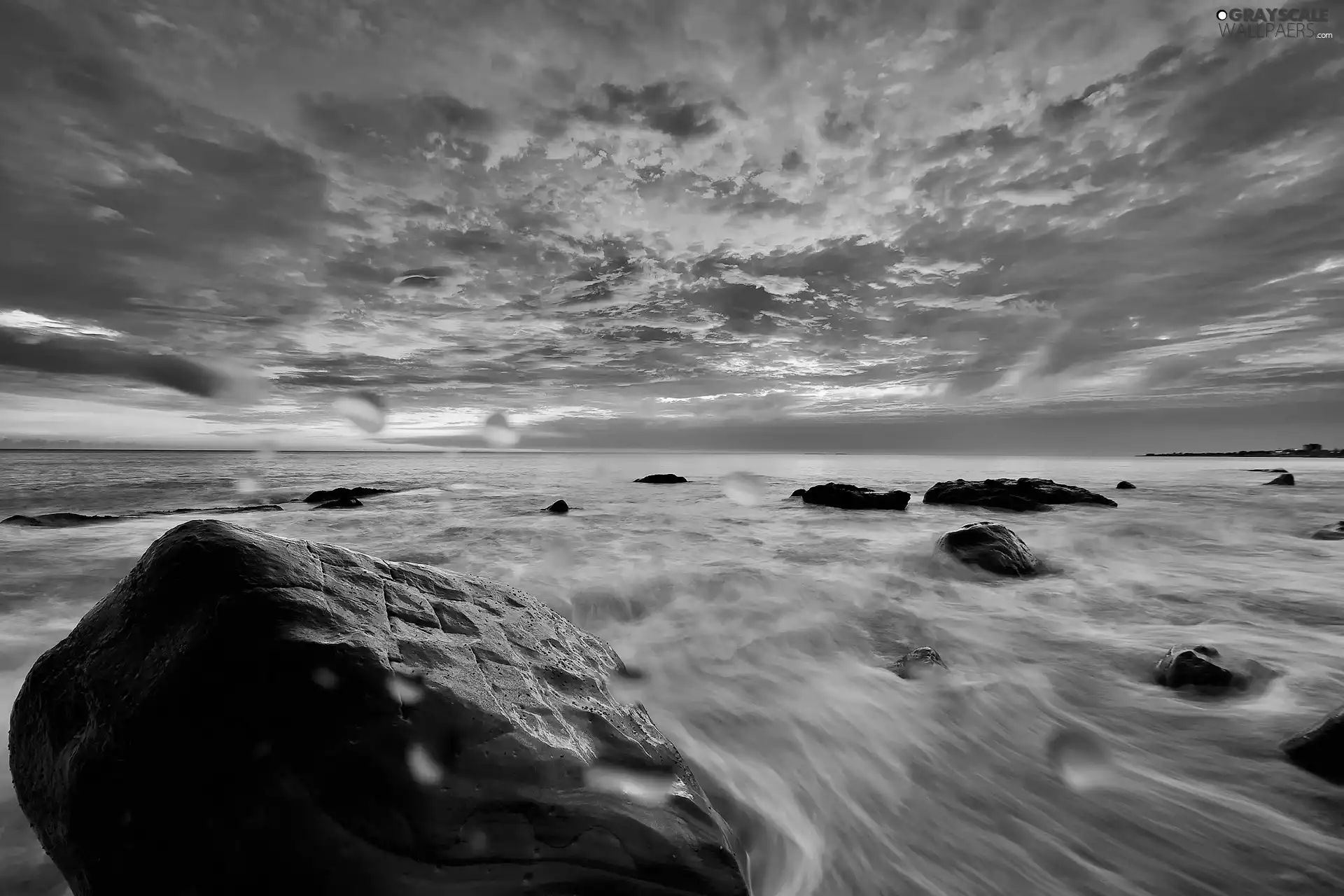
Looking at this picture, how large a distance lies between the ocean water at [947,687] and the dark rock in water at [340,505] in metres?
5.11

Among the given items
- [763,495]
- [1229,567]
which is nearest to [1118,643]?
[1229,567]

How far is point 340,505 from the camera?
61.3ft

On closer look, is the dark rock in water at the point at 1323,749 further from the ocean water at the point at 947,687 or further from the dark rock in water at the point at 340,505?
the dark rock in water at the point at 340,505

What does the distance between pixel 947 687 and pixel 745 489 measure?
2351 centimetres

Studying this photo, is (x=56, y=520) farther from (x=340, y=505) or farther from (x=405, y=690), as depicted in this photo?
(x=405, y=690)

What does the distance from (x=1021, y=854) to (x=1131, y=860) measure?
1.84ft

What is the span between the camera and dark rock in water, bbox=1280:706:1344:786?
126 inches

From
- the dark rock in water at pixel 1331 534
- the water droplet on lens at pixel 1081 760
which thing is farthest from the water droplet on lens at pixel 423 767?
the dark rock in water at pixel 1331 534

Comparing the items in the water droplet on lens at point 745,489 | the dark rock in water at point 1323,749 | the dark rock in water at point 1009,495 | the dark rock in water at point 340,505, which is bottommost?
the water droplet on lens at point 745,489

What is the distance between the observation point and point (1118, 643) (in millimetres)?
5520

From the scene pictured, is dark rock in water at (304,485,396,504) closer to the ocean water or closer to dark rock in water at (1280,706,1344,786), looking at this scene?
the ocean water

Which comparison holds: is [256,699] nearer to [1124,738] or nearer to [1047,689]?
[1124,738]

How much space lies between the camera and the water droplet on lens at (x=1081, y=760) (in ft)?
11.1

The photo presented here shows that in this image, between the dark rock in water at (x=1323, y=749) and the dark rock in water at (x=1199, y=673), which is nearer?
the dark rock in water at (x=1323, y=749)
